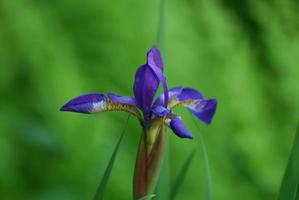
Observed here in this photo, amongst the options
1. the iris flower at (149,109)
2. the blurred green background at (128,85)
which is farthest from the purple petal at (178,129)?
the blurred green background at (128,85)

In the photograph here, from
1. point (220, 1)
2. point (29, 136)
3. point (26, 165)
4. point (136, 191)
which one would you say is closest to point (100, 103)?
point (136, 191)

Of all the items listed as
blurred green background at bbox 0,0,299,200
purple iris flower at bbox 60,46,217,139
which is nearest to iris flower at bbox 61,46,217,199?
purple iris flower at bbox 60,46,217,139

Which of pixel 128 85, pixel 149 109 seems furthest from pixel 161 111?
pixel 128 85

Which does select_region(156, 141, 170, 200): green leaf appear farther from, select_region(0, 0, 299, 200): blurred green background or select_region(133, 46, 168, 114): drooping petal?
select_region(0, 0, 299, 200): blurred green background

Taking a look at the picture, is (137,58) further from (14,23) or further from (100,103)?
(100,103)

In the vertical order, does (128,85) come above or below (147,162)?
above

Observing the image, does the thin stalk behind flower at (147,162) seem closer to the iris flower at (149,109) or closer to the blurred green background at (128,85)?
the iris flower at (149,109)

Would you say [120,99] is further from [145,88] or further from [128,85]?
[128,85]

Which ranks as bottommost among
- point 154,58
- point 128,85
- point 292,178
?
point 292,178
